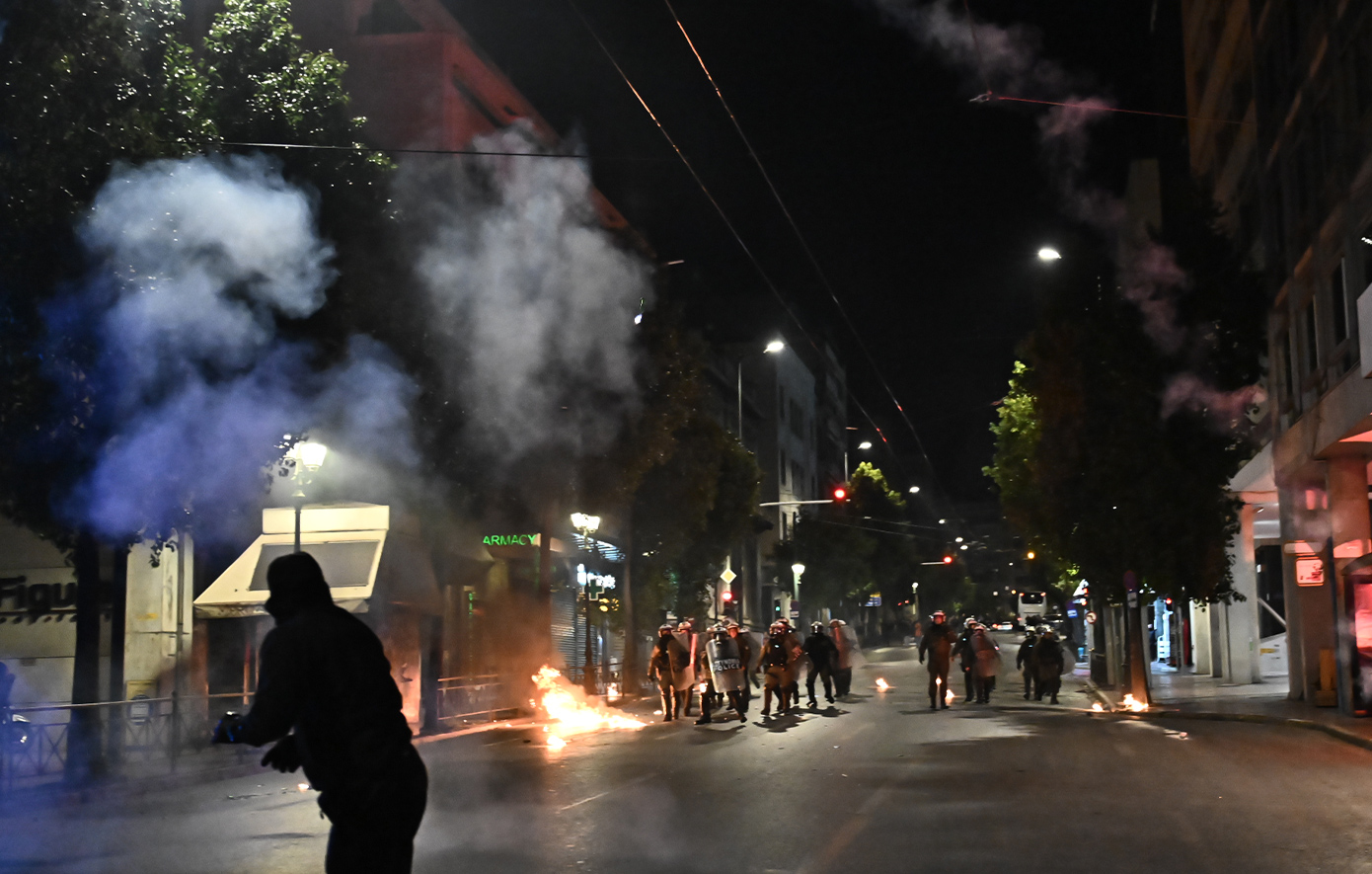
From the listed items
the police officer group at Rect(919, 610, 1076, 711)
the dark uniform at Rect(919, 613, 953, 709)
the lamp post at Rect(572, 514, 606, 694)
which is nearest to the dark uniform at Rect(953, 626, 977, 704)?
the police officer group at Rect(919, 610, 1076, 711)

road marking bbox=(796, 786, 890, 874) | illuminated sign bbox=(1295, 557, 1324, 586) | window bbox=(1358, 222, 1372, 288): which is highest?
window bbox=(1358, 222, 1372, 288)

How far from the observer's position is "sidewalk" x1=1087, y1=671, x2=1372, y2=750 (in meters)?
18.5

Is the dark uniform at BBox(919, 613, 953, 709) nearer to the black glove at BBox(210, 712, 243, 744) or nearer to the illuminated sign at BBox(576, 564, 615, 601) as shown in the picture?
the illuminated sign at BBox(576, 564, 615, 601)

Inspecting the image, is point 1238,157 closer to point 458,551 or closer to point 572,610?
point 458,551

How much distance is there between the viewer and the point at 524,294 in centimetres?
2128

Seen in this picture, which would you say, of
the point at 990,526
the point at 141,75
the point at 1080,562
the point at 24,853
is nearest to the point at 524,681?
the point at 1080,562

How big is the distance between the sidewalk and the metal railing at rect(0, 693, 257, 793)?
14.3 m

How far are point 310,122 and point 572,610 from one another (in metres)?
24.5

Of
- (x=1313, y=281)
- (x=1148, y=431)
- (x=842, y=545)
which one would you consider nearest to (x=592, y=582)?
(x=1148, y=431)

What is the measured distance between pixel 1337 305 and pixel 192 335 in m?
17.7

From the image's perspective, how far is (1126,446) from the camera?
24.6 meters

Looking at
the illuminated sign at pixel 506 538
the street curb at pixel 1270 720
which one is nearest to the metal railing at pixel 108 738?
the illuminated sign at pixel 506 538

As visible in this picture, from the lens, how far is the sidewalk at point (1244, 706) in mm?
18453

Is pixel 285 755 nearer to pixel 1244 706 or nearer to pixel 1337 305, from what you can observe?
pixel 1337 305
